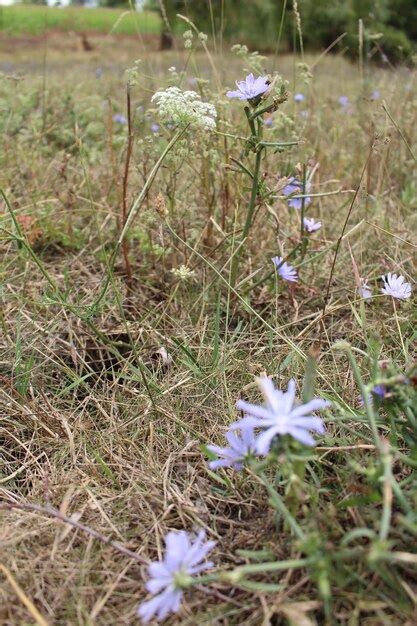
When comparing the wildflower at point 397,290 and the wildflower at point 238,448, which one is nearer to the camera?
the wildflower at point 238,448

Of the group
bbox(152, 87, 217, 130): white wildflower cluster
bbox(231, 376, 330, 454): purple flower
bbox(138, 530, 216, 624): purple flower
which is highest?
bbox(152, 87, 217, 130): white wildflower cluster

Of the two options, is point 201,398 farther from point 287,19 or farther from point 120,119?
point 287,19

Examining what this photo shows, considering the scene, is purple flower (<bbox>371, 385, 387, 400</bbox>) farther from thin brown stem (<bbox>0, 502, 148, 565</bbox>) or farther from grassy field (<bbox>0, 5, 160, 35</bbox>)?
grassy field (<bbox>0, 5, 160, 35</bbox>)

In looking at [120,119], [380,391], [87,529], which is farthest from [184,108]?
[120,119]

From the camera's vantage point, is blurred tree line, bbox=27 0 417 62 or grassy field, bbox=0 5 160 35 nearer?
blurred tree line, bbox=27 0 417 62

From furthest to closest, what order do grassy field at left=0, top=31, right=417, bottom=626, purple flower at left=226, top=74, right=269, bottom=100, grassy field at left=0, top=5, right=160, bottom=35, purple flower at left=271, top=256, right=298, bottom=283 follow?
grassy field at left=0, top=5, right=160, bottom=35, purple flower at left=271, top=256, right=298, bottom=283, purple flower at left=226, top=74, right=269, bottom=100, grassy field at left=0, top=31, right=417, bottom=626

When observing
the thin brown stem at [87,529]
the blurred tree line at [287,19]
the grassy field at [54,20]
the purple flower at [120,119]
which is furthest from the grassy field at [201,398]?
the grassy field at [54,20]

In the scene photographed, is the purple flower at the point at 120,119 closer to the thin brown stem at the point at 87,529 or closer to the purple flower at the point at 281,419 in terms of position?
the thin brown stem at the point at 87,529

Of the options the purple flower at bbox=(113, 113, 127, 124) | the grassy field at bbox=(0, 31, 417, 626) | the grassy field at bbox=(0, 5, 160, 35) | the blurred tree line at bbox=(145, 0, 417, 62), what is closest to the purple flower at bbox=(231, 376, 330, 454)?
the grassy field at bbox=(0, 31, 417, 626)

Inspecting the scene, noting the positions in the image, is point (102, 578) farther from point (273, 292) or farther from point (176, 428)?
point (273, 292)
